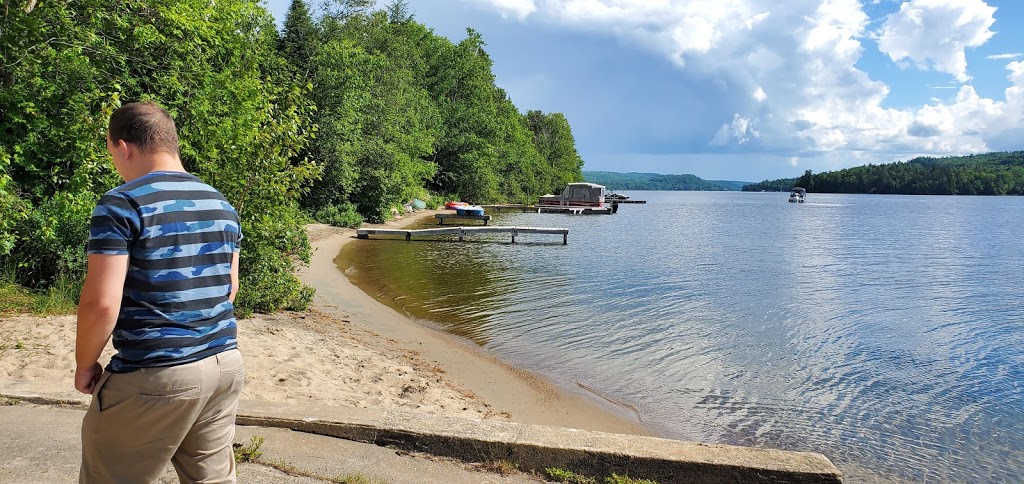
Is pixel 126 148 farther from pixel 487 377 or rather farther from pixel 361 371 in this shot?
pixel 487 377

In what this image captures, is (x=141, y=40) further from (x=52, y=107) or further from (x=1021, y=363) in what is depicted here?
(x=1021, y=363)

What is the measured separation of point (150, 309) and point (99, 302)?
0.17 meters

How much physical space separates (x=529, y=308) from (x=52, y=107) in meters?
10.3

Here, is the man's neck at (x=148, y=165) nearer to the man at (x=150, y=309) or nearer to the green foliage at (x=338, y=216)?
the man at (x=150, y=309)

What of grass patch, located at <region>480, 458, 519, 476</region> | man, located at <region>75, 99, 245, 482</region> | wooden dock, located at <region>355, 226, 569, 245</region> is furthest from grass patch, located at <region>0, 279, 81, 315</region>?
wooden dock, located at <region>355, 226, 569, 245</region>

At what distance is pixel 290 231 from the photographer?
12211mm

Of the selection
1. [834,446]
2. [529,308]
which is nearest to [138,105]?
[834,446]

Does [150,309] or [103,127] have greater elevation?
[103,127]

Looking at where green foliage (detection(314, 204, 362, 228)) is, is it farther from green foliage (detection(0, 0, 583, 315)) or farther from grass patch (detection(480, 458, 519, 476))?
grass patch (detection(480, 458, 519, 476))

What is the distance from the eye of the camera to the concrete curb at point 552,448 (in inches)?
182

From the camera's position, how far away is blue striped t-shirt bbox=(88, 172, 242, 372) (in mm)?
2383

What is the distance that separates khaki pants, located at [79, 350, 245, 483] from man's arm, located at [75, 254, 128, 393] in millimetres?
166

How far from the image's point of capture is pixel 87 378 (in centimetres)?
254

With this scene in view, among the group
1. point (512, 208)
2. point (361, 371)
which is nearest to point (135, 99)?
point (361, 371)
